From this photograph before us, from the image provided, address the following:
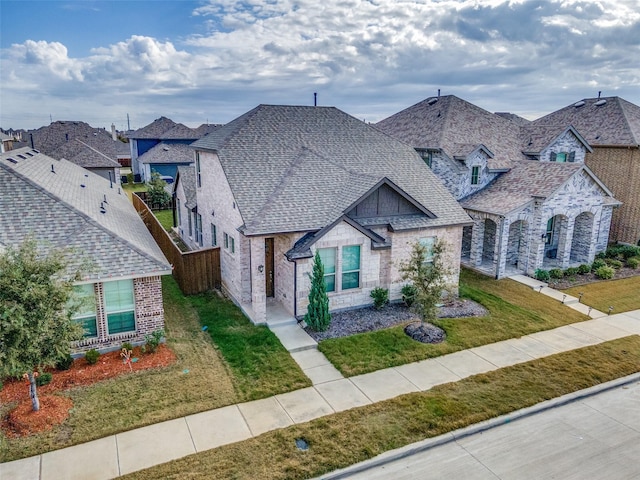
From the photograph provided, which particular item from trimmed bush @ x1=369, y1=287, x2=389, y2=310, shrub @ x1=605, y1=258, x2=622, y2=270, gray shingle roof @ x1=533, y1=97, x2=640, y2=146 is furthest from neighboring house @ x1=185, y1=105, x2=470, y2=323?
gray shingle roof @ x1=533, y1=97, x2=640, y2=146

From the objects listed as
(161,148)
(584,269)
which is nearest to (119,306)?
(584,269)

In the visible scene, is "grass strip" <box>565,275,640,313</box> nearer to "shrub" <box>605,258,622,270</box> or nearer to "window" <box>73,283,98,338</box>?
"shrub" <box>605,258,622,270</box>

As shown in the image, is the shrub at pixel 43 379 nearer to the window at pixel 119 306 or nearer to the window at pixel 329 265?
the window at pixel 119 306

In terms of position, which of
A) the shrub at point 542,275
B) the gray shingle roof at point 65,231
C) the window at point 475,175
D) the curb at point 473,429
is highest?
the window at point 475,175

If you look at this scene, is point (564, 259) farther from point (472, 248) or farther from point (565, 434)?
point (565, 434)

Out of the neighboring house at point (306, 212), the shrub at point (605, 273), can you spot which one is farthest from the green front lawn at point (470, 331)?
the shrub at point (605, 273)
